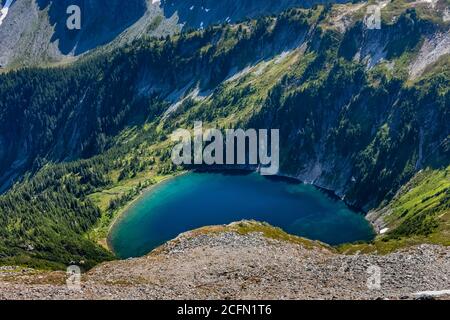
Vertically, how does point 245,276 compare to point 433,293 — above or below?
above

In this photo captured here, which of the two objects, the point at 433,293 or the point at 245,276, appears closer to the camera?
the point at 433,293

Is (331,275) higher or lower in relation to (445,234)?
lower

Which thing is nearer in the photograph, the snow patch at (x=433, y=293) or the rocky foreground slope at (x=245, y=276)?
the snow patch at (x=433, y=293)

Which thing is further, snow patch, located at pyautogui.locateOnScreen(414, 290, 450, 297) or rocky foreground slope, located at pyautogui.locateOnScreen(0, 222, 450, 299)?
rocky foreground slope, located at pyautogui.locateOnScreen(0, 222, 450, 299)
